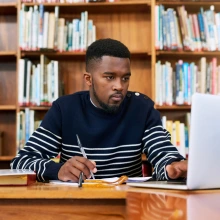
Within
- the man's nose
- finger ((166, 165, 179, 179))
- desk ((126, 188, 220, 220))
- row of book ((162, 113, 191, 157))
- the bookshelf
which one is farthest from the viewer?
the bookshelf

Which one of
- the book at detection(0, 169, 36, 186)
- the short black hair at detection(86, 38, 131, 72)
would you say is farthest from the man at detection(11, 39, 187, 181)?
the book at detection(0, 169, 36, 186)

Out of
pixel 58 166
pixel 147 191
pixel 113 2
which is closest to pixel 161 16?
pixel 113 2

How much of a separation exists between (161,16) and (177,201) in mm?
2256

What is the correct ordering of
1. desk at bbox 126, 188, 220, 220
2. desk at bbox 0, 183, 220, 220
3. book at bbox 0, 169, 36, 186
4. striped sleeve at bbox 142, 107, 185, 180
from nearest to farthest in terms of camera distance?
desk at bbox 126, 188, 220, 220 < desk at bbox 0, 183, 220, 220 < book at bbox 0, 169, 36, 186 < striped sleeve at bbox 142, 107, 185, 180

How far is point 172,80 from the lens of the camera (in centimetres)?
312

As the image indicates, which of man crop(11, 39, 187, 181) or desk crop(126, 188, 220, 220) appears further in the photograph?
man crop(11, 39, 187, 181)

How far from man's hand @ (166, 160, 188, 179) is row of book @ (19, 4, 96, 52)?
5.89ft

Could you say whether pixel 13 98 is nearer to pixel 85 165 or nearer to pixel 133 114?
pixel 133 114

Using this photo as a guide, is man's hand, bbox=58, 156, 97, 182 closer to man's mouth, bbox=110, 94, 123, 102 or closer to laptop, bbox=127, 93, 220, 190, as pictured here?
laptop, bbox=127, 93, 220, 190

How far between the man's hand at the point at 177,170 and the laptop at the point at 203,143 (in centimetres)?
19

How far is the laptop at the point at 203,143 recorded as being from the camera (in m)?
1.14

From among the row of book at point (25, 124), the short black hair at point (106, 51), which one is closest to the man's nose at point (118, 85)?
the short black hair at point (106, 51)

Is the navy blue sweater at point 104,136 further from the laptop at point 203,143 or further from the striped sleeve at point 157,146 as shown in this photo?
the laptop at point 203,143

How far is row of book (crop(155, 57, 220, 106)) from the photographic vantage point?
121 inches
